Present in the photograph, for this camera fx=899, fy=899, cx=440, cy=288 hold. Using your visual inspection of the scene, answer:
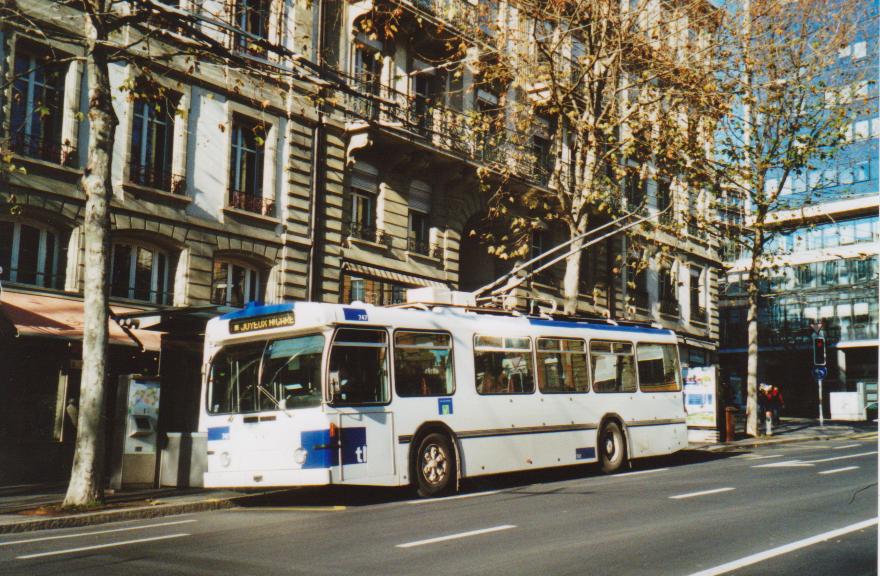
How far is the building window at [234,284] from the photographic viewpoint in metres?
20.8

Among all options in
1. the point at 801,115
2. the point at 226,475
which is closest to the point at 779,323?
the point at 801,115

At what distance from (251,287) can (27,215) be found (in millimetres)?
5825

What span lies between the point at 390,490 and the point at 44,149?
9627 mm

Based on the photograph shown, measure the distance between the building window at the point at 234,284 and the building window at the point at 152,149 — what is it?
7.29ft

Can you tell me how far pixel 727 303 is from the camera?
69.2 meters

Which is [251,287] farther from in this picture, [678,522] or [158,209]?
[678,522]

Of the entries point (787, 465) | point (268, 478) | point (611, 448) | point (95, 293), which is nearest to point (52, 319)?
point (95, 293)

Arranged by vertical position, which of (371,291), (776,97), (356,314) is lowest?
(356,314)

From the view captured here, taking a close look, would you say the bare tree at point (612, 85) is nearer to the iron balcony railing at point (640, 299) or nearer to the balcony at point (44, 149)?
the balcony at point (44, 149)

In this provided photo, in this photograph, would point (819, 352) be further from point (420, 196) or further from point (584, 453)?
point (584, 453)

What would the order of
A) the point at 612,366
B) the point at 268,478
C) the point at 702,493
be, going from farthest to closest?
1. the point at 612,366
2. the point at 702,493
3. the point at 268,478

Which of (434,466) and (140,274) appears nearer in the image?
(434,466)

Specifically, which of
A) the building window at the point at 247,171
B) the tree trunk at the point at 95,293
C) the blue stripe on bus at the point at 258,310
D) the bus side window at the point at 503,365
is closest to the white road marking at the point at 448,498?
the bus side window at the point at 503,365

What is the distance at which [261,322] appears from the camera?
12734 millimetres
